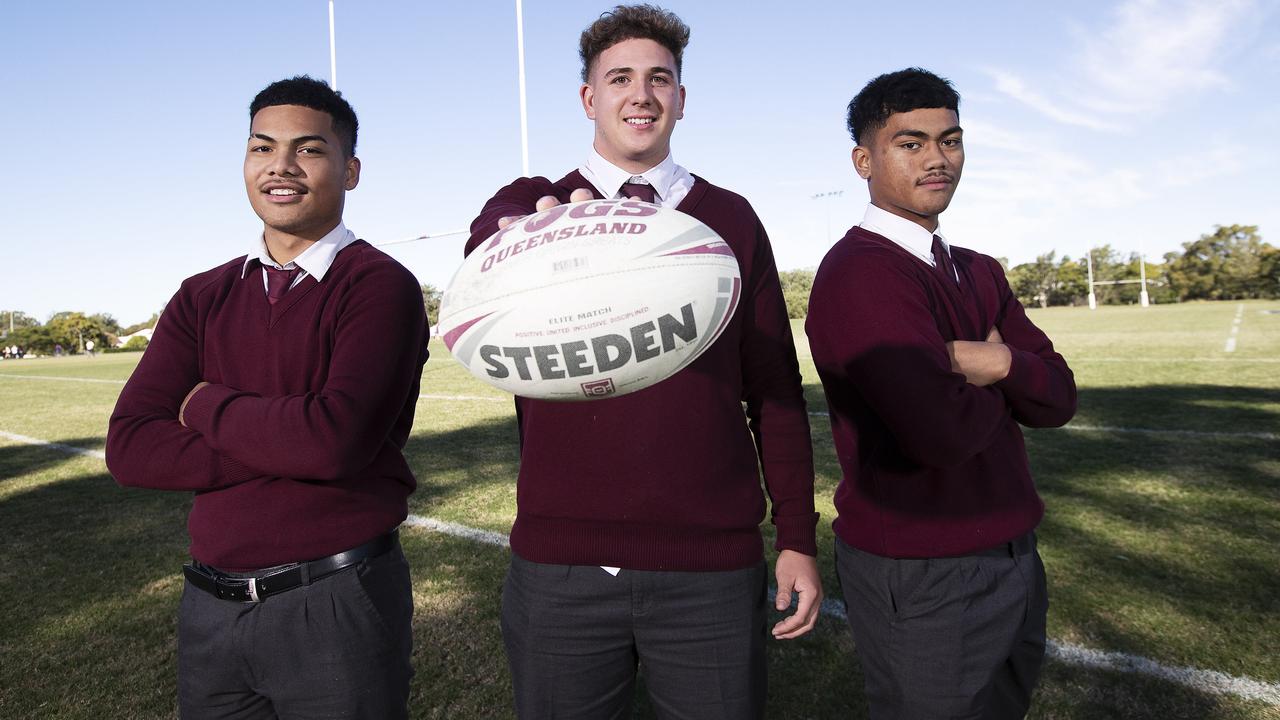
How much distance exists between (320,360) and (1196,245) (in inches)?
3450

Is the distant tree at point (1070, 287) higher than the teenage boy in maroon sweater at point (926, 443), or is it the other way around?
the distant tree at point (1070, 287)

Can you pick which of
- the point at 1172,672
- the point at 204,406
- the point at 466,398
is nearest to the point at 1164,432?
the point at 1172,672

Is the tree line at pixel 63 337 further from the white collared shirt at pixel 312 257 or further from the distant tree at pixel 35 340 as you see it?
the white collared shirt at pixel 312 257

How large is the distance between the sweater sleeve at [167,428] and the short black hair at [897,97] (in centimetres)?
181

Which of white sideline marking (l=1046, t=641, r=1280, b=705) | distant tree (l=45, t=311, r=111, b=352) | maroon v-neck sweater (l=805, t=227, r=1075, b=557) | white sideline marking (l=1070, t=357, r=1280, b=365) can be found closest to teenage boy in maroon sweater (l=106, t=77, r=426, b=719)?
maroon v-neck sweater (l=805, t=227, r=1075, b=557)

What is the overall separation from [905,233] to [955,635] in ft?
3.22

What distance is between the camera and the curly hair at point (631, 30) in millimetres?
1819

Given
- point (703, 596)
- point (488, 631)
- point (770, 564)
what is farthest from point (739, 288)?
point (770, 564)

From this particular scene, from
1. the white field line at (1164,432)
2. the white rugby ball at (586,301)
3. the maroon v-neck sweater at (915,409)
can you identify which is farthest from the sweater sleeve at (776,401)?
the white field line at (1164,432)

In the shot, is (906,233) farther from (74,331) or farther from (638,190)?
(74,331)

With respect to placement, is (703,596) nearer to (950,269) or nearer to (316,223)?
(950,269)

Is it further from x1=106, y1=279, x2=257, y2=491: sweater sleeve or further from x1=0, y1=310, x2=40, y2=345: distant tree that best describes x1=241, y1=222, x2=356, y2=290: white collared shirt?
x1=0, y1=310, x2=40, y2=345: distant tree

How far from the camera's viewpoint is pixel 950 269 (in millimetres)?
2061

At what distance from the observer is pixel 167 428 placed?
1.90 metres
